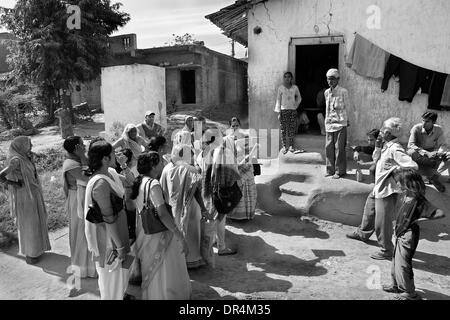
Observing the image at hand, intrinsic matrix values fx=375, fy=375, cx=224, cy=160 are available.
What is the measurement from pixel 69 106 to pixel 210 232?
15342 mm

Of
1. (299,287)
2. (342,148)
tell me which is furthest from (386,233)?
(342,148)

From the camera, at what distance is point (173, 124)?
15.1 m

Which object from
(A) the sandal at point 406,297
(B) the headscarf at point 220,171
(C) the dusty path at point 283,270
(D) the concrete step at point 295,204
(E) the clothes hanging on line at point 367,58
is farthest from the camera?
(E) the clothes hanging on line at point 367,58

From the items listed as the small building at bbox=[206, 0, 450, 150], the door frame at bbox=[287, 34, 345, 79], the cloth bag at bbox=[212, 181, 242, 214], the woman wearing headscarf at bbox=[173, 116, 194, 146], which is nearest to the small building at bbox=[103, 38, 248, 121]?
the small building at bbox=[206, 0, 450, 150]

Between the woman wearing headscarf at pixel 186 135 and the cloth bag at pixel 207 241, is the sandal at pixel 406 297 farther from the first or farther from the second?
the woman wearing headscarf at pixel 186 135

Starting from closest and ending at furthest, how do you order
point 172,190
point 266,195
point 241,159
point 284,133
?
point 172,190 < point 241,159 < point 266,195 < point 284,133

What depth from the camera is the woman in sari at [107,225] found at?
312 cm

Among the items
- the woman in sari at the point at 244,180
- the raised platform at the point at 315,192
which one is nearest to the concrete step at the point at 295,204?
the raised platform at the point at 315,192

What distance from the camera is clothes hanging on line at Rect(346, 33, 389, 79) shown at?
721 centimetres

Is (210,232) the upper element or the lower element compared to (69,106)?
lower

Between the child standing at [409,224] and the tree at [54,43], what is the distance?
15592 millimetres

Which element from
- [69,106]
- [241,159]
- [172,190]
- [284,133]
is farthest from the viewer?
[69,106]

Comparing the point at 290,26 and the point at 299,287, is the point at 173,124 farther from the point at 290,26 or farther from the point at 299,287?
the point at 299,287

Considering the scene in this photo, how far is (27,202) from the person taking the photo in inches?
200
